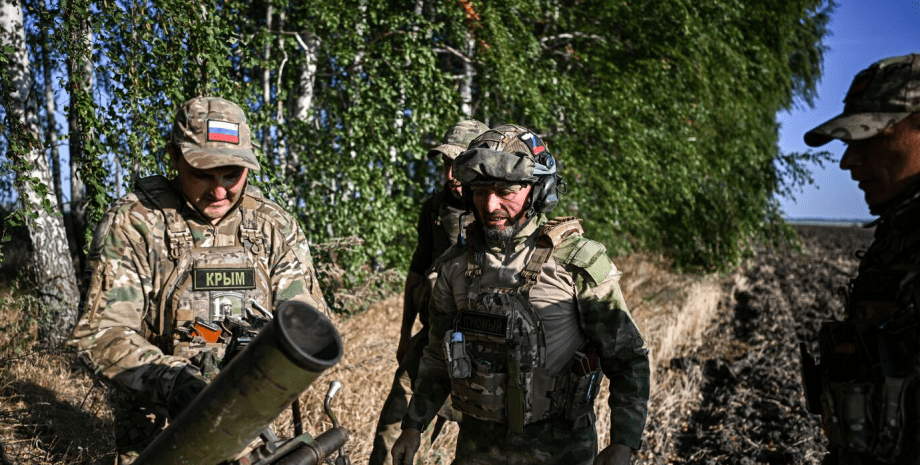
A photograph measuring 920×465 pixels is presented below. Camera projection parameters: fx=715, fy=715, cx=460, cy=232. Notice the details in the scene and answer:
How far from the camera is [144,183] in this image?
297 centimetres

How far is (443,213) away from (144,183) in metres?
1.64

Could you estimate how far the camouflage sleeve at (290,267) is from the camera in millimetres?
2984

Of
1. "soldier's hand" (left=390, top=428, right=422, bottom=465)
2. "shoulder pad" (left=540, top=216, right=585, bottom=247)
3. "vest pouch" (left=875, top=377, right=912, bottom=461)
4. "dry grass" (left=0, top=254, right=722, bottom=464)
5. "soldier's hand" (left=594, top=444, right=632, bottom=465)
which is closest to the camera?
"vest pouch" (left=875, top=377, right=912, bottom=461)

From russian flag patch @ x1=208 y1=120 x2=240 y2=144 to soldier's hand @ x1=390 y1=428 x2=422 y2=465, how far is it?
1357 mm

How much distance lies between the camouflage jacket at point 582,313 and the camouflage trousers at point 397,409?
1.56ft

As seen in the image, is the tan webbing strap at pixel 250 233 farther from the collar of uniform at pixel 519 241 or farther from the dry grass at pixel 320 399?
the dry grass at pixel 320 399

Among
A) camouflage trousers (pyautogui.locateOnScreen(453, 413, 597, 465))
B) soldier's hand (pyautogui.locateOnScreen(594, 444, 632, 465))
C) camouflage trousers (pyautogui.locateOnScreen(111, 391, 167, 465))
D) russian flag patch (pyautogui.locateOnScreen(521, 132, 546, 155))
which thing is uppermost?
russian flag patch (pyautogui.locateOnScreen(521, 132, 546, 155))

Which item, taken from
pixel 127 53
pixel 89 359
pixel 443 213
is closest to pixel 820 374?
pixel 443 213

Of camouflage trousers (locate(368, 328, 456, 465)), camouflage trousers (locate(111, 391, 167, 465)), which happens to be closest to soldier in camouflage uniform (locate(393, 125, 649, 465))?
camouflage trousers (locate(368, 328, 456, 465))

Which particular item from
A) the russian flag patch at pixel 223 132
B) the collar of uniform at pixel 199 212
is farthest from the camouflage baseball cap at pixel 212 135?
the collar of uniform at pixel 199 212

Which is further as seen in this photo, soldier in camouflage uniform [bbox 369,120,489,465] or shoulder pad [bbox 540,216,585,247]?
soldier in camouflage uniform [bbox 369,120,489,465]

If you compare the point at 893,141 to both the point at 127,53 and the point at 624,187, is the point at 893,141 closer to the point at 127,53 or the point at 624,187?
the point at 127,53

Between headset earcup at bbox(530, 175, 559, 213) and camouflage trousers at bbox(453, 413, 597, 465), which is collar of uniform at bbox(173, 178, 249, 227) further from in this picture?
camouflage trousers at bbox(453, 413, 597, 465)

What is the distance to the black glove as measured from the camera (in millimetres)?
2273
